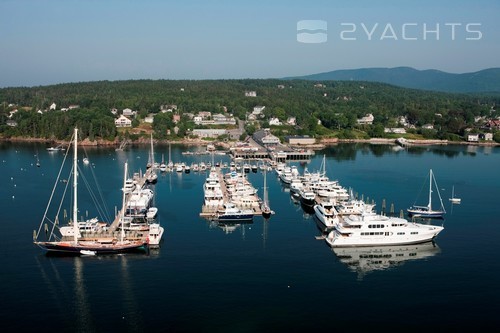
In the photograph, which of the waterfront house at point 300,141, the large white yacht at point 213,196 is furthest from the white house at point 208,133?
the large white yacht at point 213,196

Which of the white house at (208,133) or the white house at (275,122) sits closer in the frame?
the white house at (208,133)

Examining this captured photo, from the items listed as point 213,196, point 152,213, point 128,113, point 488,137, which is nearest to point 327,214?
point 213,196

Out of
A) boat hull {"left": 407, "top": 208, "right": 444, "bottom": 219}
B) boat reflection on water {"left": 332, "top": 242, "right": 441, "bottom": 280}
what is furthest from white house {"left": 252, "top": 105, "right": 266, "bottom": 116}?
boat reflection on water {"left": 332, "top": 242, "right": 441, "bottom": 280}

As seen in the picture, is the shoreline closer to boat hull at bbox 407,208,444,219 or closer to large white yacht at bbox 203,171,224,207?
large white yacht at bbox 203,171,224,207

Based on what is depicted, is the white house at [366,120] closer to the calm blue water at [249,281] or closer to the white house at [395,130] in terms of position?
the white house at [395,130]

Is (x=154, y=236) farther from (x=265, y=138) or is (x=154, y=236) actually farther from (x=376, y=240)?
(x=265, y=138)

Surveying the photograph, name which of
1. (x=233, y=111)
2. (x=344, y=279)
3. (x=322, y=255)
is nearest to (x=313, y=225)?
(x=322, y=255)
